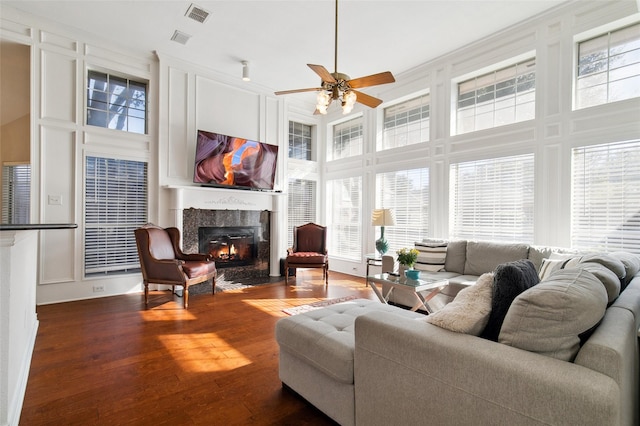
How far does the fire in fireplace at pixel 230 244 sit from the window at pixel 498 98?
4.00m

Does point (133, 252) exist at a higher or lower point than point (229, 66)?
lower

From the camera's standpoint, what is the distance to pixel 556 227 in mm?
3666

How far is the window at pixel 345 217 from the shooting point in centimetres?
632

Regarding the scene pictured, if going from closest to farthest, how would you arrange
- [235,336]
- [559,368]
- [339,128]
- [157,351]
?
[559,368]
[157,351]
[235,336]
[339,128]

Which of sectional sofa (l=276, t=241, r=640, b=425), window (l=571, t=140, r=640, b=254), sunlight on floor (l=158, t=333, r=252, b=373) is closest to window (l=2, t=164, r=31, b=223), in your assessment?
sunlight on floor (l=158, t=333, r=252, b=373)

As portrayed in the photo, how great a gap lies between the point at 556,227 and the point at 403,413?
343 centimetres

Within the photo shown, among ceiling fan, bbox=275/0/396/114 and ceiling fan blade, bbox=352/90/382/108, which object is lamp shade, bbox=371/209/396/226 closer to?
ceiling fan blade, bbox=352/90/382/108

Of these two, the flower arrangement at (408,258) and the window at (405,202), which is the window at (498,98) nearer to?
the window at (405,202)

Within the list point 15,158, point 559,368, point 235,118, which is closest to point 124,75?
point 235,118

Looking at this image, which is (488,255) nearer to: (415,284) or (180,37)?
(415,284)

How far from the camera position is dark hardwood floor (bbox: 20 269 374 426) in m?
1.85

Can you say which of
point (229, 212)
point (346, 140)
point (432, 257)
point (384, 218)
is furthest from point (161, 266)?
point (346, 140)

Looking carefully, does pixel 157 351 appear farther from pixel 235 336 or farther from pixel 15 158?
pixel 15 158

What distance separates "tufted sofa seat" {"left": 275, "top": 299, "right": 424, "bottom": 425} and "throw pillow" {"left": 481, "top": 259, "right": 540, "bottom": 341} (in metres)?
0.60
